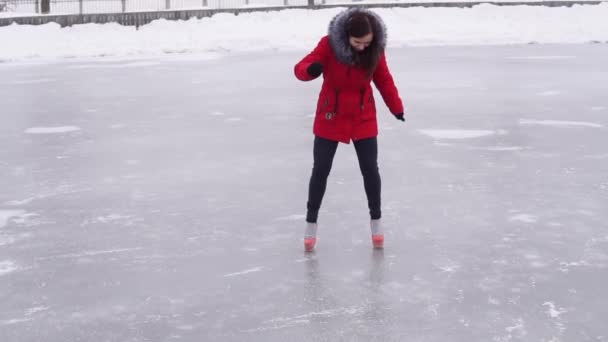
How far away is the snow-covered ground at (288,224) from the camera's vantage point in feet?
A: 13.8

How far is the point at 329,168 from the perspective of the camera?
5.26 metres

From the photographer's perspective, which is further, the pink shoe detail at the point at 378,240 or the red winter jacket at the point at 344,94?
the pink shoe detail at the point at 378,240

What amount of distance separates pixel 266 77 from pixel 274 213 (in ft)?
28.6

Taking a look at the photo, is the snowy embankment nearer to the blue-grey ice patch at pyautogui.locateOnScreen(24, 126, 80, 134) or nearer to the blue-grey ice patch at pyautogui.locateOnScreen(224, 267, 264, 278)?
the blue-grey ice patch at pyautogui.locateOnScreen(24, 126, 80, 134)

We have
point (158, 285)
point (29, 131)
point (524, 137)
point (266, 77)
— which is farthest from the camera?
point (266, 77)

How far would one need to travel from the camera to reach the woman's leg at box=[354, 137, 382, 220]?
5.12 meters

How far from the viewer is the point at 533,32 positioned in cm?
2369

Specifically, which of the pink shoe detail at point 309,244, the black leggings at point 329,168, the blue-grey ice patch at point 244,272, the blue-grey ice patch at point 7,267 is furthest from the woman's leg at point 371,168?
the blue-grey ice patch at point 7,267

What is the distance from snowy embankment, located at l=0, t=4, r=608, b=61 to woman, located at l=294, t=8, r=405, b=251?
14.6 m

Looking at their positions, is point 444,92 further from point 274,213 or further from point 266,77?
point 274,213

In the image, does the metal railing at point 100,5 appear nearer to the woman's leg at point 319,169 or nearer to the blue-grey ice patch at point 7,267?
the blue-grey ice patch at point 7,267

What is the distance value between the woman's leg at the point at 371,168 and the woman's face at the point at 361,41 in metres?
0.55

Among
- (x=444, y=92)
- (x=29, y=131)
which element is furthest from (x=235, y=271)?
(x=444, y=92)

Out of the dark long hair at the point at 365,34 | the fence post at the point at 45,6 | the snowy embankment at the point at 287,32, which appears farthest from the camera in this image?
the fence post at the point at 45,6
